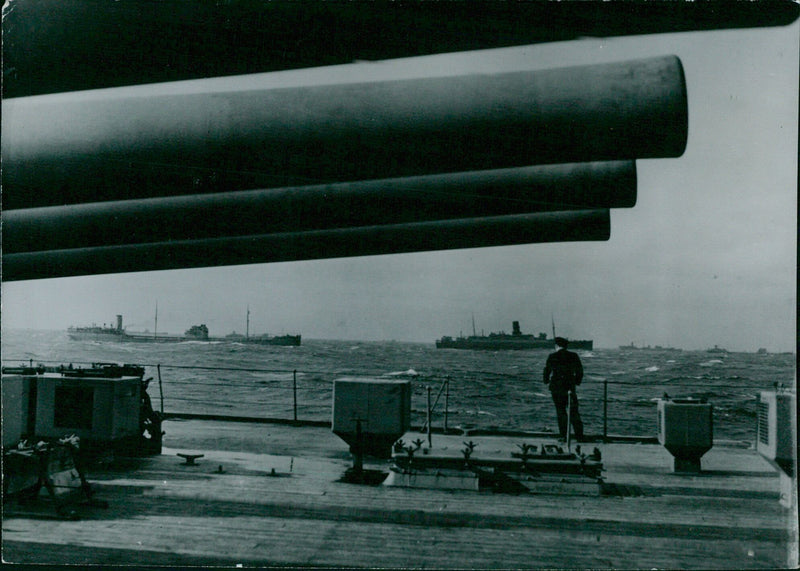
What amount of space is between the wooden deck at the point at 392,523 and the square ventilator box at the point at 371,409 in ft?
1.73

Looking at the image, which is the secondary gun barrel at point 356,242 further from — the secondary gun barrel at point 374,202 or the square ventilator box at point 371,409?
the square ventilator box at point 371,409

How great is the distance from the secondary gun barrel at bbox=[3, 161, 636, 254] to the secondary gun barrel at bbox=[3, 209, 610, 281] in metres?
0.90

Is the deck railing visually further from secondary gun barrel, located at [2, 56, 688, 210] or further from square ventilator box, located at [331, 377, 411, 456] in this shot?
secondary gun barrel, located at [2, 56, 688, 210]

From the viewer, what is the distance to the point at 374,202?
4801 millimetres

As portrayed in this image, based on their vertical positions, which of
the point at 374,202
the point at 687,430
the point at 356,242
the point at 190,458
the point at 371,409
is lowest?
the point at 190,458

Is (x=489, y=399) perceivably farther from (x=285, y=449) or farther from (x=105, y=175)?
(x=105, y=175)

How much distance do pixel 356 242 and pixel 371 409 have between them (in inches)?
62.9

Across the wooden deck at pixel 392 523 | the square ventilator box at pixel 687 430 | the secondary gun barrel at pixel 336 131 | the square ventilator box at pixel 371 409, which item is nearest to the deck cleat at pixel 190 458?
the wooden deck at pixel 392 523

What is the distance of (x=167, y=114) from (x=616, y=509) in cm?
422

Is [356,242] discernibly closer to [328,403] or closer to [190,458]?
[190,458]

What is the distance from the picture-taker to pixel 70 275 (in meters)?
6.26

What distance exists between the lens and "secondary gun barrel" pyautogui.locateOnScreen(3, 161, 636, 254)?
4.72 meters

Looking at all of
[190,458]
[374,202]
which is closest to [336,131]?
[374,202]

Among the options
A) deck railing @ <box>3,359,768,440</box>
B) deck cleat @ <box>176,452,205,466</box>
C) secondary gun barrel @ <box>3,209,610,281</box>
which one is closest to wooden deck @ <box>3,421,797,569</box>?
deck cleat @ <box>176,452,205,466</box>
